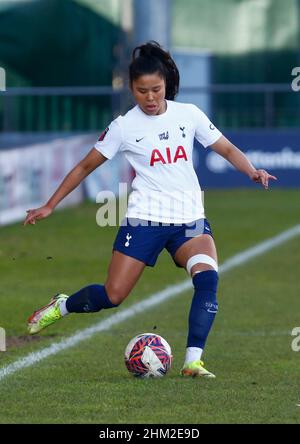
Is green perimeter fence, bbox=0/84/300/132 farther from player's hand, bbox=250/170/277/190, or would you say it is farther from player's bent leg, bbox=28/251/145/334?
player's hand, bbox=250/170/277/190

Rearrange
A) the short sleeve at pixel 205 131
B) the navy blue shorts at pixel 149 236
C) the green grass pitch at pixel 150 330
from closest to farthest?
1. the green grass pitch at pixel 150 330
2. the navy blue shorts at pixel 149 236
3. the short sleeve at pixel 205 131

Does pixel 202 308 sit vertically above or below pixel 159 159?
below

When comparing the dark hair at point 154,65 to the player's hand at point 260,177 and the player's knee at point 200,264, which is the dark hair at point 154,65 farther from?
the player's knee at point 200,264

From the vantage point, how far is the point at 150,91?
8.41 meters

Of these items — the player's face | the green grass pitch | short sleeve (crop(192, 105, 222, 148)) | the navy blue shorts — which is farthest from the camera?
short sleeve (crop(192, 105, 222, 148))

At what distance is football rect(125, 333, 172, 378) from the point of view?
8.46m

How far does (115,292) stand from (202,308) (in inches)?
21.7

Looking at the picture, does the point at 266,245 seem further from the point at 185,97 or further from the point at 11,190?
the point at 185,97

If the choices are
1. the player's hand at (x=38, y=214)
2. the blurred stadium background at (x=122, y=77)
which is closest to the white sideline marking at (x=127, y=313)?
the player's hand at (x=38, y=214)

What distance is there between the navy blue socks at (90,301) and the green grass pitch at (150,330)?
14.5 inches

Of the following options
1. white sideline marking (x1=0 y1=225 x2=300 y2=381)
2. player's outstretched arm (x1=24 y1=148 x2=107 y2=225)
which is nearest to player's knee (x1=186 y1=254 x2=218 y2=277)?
player's outstretched arm (x1=24 y1=148 x2=107 y2=225)

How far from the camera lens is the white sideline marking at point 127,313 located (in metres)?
9.10

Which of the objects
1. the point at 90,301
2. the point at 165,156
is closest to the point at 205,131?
the point at 165,156

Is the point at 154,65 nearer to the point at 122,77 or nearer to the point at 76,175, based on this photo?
the point at 76,175
